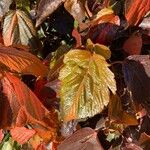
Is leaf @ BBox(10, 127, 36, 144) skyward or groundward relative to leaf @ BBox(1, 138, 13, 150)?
skyward

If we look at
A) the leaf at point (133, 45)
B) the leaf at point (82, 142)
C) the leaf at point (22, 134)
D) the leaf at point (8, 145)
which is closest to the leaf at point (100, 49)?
the leaf at point (133, 45)

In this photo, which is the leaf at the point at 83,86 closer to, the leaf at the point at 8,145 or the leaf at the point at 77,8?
the leaf at the point at 77,8

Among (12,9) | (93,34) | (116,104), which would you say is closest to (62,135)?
(116,104)

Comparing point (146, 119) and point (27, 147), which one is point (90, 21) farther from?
point (27, 147)

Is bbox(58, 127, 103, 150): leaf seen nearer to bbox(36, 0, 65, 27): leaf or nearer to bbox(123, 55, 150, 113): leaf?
bbox(123, 55, 150, 113): leaf

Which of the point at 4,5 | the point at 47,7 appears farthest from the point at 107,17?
the point at 4,5

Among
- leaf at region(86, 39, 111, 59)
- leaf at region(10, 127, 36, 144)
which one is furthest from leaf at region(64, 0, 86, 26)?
leaf at region(10, 127, 36, 144)

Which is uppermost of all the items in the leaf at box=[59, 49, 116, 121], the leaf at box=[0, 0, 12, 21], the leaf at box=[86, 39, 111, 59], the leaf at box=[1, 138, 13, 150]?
the leaf at box=[0, 0, 12, 21]

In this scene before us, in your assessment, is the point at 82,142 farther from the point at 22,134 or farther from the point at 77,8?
the point at 77,8
